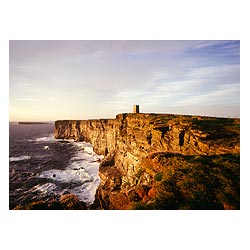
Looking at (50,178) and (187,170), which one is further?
(50,178)

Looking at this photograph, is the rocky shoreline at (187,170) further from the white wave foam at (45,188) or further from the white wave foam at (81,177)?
the white wave foam at (45,188)

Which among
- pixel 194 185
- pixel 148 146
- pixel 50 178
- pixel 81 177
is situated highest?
pixel 194 185

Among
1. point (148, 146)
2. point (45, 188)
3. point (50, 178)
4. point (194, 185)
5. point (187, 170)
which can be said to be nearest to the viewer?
point (194, 185)

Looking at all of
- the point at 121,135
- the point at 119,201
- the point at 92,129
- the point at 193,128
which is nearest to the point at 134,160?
the point at 121,135

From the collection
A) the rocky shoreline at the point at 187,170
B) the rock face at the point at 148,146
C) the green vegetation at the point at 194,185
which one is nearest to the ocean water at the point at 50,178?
the rock face at the point at 148,146

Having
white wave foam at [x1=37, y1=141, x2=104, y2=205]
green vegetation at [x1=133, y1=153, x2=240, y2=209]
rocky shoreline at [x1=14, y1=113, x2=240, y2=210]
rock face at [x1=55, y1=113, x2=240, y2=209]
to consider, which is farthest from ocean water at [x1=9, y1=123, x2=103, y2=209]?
green vegetation at [x1=133, y1=153, x2=240, y2=209]

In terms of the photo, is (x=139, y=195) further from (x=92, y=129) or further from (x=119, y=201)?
(x=92, y=129)

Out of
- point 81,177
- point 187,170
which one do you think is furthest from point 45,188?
point 187,170

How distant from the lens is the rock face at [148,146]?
7281 millimetres

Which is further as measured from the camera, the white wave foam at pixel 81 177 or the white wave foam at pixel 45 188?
the white wave foam at pixel 45 188

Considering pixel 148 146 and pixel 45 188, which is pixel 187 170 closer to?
pixel 148 146

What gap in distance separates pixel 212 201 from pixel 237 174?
6.25 feet

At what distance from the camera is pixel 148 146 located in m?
18.5

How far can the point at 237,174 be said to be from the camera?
6711 millimetres
